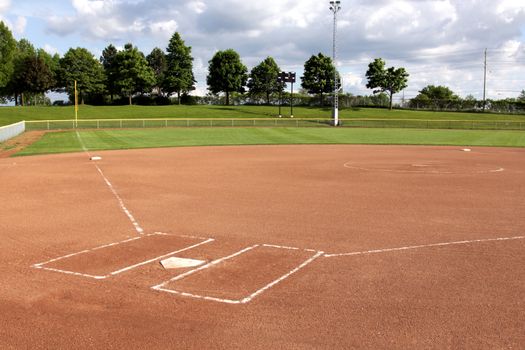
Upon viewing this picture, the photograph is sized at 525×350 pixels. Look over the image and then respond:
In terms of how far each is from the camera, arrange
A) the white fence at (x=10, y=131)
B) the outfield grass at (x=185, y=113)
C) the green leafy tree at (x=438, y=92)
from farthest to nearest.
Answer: the green leafy tree at (x=438, y=92) < the outfield grass at (x=185, y=113) < the white fence at (x=10, y=131)

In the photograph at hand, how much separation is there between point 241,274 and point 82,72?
101 meters

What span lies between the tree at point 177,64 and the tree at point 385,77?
38172 millimetres

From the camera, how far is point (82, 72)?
9975 centimetres

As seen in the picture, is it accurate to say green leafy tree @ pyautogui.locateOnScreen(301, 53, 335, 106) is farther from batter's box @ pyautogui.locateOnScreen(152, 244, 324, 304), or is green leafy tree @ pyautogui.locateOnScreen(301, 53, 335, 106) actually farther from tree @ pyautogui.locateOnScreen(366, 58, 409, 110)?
batter's box @ pyautogui.locateOnScreen(152, 244, 324, 304)

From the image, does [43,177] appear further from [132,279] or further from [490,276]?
[490,276]

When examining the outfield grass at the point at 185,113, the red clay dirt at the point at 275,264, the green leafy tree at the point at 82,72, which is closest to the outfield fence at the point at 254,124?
the outfield grass at the point at 185,113

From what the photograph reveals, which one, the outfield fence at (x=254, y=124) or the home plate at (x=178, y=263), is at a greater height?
the outfield fence at (x=254, y=124)

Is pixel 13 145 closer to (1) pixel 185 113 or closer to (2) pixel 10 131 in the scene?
(2) pixel 10 131

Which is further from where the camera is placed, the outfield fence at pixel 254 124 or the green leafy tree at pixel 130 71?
the green leafy tree at pixel 130 71

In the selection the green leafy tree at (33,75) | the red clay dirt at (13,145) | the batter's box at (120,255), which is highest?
the green leafy tree at (33,75)

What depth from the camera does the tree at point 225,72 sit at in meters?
103

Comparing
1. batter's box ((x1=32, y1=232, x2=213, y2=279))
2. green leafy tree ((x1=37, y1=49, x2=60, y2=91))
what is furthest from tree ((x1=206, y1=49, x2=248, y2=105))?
batter's box ((x1=32, y1=232, x2=213, y2=279))

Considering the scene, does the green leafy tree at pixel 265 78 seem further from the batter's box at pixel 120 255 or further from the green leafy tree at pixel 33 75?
the batter's box at pixel 120 255

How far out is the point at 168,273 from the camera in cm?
823
